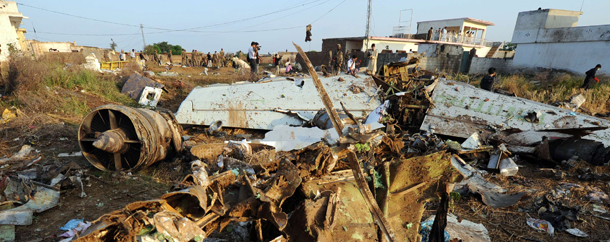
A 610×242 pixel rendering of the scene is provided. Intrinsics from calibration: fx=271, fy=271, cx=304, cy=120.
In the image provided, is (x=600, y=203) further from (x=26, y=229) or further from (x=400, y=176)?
(x=26, y=229)

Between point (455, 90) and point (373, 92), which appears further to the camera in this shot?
point (373, 92)

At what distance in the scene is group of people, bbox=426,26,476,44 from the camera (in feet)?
89.8

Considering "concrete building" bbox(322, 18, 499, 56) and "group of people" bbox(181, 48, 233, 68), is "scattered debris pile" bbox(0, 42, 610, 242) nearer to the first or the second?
"concrete building" bbox(322, 18, 499, 56)

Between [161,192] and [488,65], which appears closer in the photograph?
[161,192]

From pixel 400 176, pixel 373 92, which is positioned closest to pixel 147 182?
pixel 400 176

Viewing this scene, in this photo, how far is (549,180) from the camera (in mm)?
4156

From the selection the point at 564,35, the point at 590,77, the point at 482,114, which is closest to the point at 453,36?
the point at 564,35

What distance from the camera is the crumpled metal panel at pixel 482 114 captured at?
4875 millimetres

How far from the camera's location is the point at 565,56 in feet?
40.0

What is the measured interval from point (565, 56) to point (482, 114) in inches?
441

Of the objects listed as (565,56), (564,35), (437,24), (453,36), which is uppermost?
(437,24)

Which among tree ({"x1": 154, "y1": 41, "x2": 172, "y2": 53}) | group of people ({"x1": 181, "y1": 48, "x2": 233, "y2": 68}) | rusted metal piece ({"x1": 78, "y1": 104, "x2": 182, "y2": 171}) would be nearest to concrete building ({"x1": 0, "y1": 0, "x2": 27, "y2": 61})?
group of people ({"x1": 181, "y1": 48, "x2": 233, "y2": 68})

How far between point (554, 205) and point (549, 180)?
0.95 metres

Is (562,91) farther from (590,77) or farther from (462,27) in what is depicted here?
(462,27)
